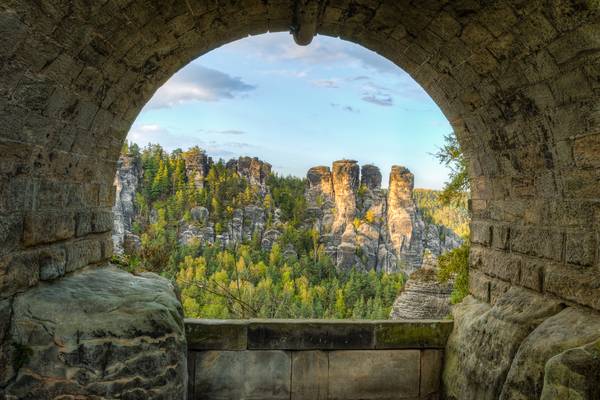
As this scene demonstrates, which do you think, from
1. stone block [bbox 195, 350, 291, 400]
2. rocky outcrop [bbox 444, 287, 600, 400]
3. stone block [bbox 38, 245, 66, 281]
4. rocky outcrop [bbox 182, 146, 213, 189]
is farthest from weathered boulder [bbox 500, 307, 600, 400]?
rocky outcrop [bbox 182, 146, 213, 189]

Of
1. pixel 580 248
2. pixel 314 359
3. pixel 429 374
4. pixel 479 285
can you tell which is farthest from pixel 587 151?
pixel 314 359

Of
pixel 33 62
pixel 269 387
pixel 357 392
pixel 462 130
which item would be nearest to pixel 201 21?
pixel 33 62

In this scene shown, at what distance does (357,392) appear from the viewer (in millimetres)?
3891

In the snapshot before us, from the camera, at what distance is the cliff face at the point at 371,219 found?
7400 cm

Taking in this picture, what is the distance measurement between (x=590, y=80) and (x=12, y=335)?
3443 millimetres

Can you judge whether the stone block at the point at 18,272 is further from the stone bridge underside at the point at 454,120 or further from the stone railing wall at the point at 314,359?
the stone railing wall at the point at 314,359

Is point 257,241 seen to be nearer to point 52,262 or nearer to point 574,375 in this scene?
point 52,262

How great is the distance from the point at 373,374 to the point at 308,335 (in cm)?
67

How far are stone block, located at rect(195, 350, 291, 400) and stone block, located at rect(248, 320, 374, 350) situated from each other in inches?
3.7

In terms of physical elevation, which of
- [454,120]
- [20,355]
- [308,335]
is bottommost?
[308,335]

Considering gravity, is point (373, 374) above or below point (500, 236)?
below

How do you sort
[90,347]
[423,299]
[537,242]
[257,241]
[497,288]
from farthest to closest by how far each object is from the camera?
[257,241] < [423,299] < [497,288] < [537,242] < [90,347]

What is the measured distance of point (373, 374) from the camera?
12.9 feet

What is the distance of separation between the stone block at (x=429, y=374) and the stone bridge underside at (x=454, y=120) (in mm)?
228
